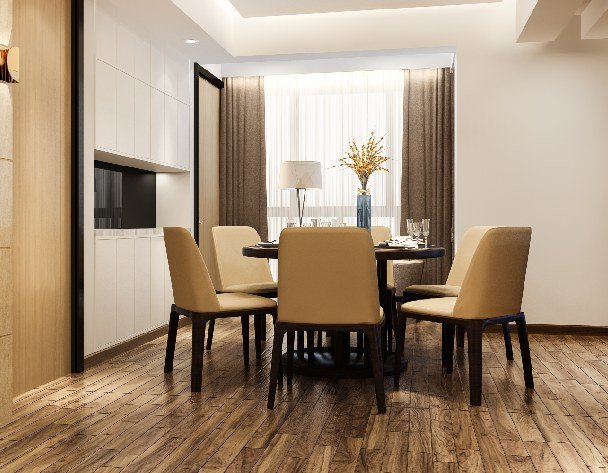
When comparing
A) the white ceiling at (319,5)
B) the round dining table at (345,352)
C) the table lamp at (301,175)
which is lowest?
the round dining table at (345,352)

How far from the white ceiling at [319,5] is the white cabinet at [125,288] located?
2.28 m

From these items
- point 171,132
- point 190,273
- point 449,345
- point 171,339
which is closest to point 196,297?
point 190,273

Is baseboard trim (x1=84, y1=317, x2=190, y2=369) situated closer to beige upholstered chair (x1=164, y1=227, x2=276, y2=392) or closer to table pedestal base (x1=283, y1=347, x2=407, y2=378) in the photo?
beige upholstered chair (x1=164, y1=227, x2=276, y2=392)

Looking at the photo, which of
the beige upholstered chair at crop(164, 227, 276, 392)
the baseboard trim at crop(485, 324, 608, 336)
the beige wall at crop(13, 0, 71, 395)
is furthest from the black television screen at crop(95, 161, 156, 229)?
the baseboard trim at crop(485, 324, 608, 336)

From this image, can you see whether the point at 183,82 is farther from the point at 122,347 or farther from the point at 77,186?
the point at 122,347

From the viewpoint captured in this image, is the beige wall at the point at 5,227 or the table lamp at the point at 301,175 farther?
the table lamp at the point at 301,175

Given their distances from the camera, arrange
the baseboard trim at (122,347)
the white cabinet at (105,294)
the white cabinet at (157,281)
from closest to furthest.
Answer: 1. the baseboard trim at (122,347)
2. the white cabinet at (105,294)
3. the white cabinet at (157,281)

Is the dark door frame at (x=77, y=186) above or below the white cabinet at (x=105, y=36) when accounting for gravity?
below

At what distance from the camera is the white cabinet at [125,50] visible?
15.5ft

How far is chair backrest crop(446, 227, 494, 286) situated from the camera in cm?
455

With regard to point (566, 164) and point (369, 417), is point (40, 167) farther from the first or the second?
point (566, 164)

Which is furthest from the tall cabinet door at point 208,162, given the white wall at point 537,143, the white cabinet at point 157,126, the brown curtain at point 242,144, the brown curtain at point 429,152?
the white wall at point 537,143

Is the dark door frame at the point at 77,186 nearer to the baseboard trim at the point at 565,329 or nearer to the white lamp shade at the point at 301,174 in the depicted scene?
the white lamp shade at the point at 301,174

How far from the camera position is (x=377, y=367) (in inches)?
125
